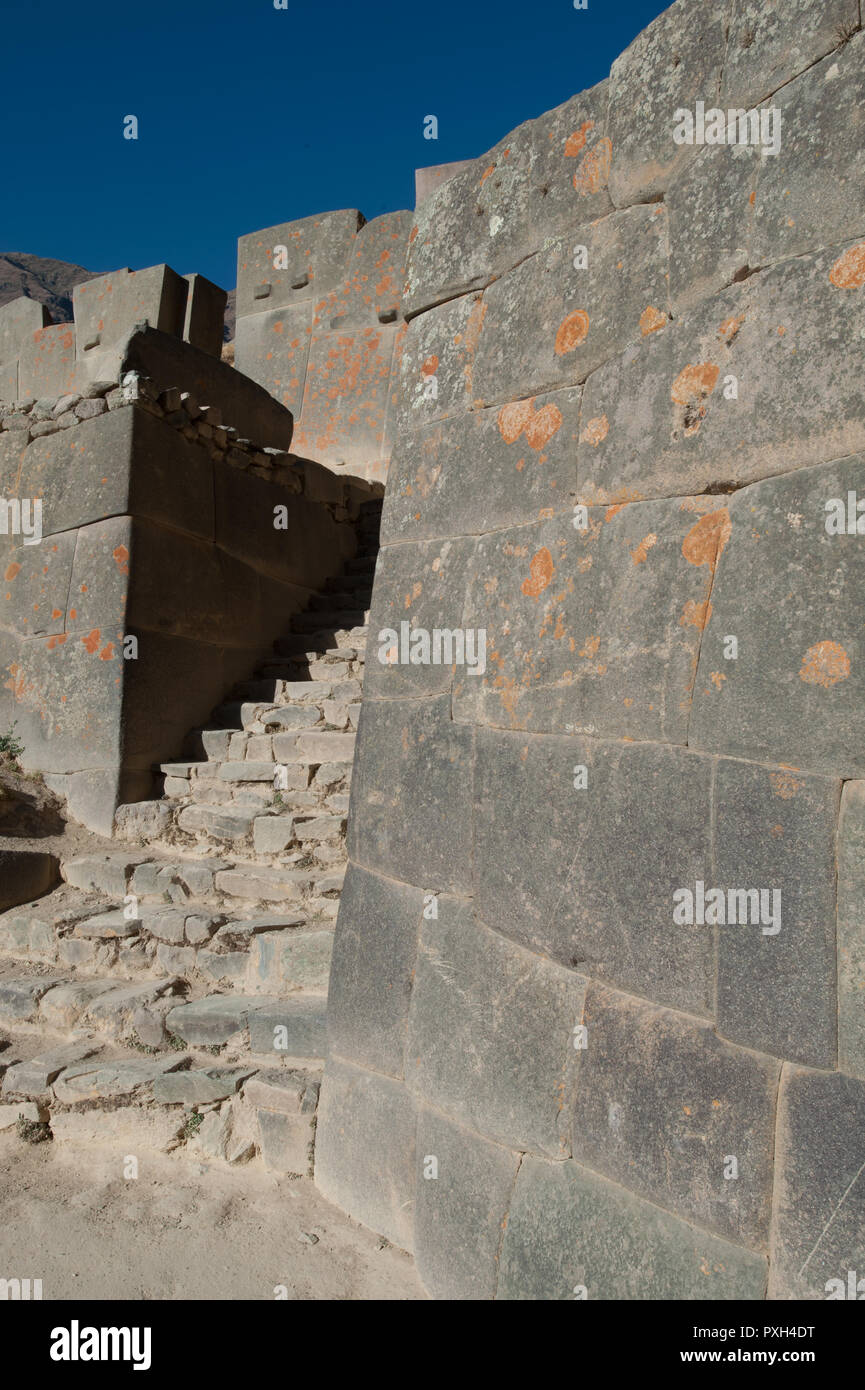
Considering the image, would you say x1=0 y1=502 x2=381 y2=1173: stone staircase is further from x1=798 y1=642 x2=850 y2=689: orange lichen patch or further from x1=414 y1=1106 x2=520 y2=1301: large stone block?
x1=798 y1=642 x2=850 y2=689: orange lichen patch

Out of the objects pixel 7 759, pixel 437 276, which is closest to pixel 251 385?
pixel 7 759

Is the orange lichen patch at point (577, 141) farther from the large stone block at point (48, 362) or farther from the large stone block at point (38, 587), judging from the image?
the large stone block at point (48, 362)

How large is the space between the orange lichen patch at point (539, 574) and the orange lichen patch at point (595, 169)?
88 cm

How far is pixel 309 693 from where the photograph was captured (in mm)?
5211

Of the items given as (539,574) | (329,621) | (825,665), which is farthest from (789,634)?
(329,621)

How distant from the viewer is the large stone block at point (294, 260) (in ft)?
28.6

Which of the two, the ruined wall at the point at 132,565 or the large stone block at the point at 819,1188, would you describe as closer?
the large stone block at the point at 819,1188

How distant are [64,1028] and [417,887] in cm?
190

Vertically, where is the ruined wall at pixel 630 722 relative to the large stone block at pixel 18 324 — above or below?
below

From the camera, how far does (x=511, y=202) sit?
249 centimetres

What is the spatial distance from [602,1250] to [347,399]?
7703mm

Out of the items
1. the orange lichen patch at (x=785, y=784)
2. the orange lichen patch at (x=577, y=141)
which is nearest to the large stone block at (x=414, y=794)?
the orange lichen patch at (x=785, y=784)

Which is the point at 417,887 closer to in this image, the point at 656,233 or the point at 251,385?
the point at 656,233

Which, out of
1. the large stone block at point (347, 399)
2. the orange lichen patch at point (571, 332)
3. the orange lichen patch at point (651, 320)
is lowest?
the orange lichen patch at point (651, 320)
